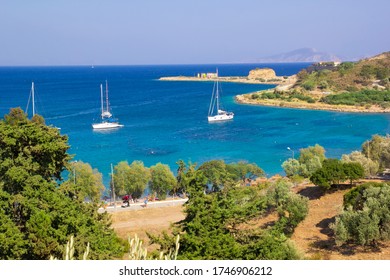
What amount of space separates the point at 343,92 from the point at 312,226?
7545cm

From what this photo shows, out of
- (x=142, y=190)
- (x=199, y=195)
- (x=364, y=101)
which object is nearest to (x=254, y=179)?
(x=142, y=190)

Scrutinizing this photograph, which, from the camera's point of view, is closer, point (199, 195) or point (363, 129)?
point (199, 195)

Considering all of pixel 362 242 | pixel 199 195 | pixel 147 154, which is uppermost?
pixel 199 195

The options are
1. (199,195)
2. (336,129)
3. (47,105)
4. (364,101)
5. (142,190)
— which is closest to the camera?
(199,195)

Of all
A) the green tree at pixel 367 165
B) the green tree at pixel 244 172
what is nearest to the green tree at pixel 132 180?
the green tree at pixel 244 172

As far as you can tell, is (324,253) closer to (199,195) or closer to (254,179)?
(199,195)

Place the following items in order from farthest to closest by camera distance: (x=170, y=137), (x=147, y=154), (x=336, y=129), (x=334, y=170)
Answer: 1. (x=336, y=129)
2. (x=170, y=137)
3. (x=147, y=154)
4. (x=334, y=170)

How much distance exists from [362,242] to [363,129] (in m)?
46.6

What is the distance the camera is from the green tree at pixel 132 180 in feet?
94.9

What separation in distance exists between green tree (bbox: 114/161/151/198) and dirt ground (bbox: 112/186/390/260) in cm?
584

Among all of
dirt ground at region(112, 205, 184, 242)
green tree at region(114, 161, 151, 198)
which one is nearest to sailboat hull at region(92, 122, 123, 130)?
green tree at region(114, 161, 151, 198)

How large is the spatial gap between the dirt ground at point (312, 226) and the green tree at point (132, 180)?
5.84 meters

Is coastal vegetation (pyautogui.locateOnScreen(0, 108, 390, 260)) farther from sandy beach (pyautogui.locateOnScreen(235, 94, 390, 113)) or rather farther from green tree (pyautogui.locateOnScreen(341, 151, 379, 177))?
sandy beach (pyautogui.locateOnScreen(235, 94, 390, 113))

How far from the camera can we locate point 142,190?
2920cm
